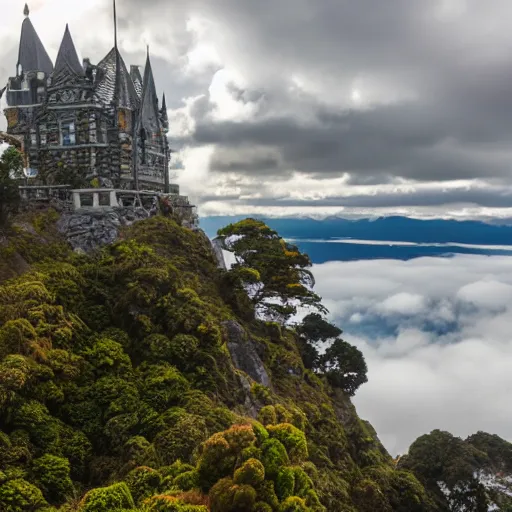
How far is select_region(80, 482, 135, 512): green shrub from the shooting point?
35.9ft

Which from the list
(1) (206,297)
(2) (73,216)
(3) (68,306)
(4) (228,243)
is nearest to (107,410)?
(3) (68,306)

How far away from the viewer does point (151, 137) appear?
45.9 m

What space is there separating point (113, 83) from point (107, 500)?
1576 inches

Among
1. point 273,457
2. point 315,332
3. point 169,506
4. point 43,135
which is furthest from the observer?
point 315,332

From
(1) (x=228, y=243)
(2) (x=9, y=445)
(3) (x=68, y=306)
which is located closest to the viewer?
(2) (x=9, y=445)

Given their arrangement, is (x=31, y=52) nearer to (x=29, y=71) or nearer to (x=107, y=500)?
(x=29, y=71)

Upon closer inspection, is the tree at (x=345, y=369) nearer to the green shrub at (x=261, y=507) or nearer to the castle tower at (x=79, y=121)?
the castle tower at (x=79, y=121)

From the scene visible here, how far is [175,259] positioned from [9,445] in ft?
66.6

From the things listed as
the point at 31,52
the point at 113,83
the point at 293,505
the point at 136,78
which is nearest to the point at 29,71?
the point at 31,52

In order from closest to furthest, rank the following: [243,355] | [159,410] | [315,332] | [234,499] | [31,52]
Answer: [234,499] → [159,410] → [243,355] → [315,332] → [31,52]

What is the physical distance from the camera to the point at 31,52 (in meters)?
45.4

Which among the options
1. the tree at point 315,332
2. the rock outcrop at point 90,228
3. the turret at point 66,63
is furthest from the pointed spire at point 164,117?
the tree at point 315,332

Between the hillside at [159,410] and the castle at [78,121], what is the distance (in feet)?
34.3

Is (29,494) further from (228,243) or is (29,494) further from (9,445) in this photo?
(228,243)
